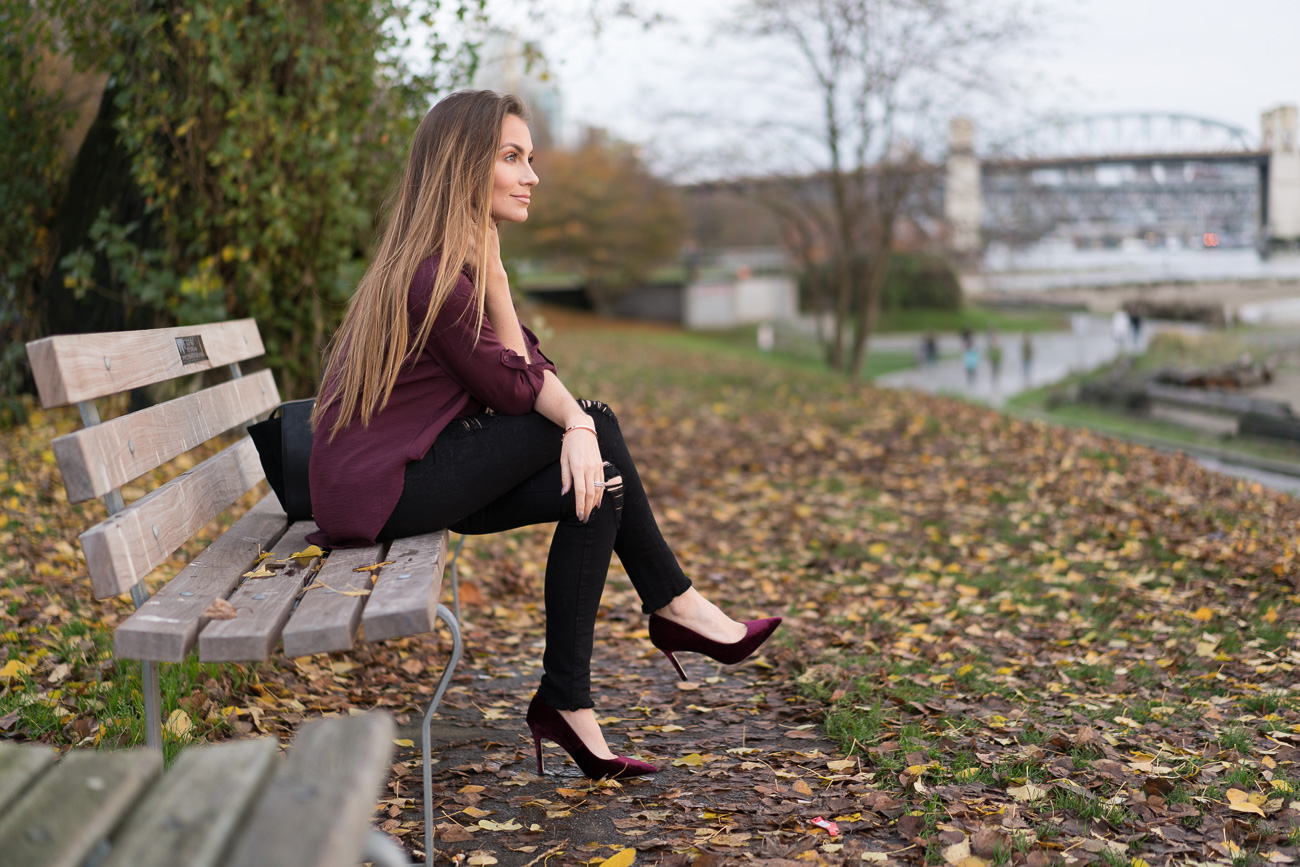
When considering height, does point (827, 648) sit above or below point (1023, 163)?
below

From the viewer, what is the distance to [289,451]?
2.59 meters

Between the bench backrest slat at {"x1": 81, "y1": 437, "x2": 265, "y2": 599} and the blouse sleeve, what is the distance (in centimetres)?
64

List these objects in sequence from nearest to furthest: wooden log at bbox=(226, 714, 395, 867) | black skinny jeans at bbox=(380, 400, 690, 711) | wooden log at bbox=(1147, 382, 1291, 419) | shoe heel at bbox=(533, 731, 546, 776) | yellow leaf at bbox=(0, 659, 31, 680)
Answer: wooden log at bbox=(226, 714, 395, 867), black skinny jeans at bbox=(380, 400, 690, 711), shoe heel at bbox=(533, 731, 546, 776), yellow leaf at bbox=(0, 659, 31, 680), wooden log at bbox=(1147, 382, 1291, 419)

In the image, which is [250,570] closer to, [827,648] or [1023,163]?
[827,648]

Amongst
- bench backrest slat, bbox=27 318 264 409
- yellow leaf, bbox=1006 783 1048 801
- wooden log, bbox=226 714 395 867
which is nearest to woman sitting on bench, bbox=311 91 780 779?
bench backrest slat, bbox=27 318 264 409

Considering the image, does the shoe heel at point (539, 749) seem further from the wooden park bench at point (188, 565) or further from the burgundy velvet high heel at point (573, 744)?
the wooden park bench at point (188, 565)

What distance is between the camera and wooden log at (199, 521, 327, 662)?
6.05 feet

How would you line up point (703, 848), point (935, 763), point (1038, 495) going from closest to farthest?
1. point (703, 848)
2. point (935, 763)
3. point (1038, 495)

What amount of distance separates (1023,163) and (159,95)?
1214 centimetres

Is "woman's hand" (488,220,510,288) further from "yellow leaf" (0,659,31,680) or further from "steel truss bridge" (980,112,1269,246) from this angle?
"steel truss bridge" (980,112,1269,246)

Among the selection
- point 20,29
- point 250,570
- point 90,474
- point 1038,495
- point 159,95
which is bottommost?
point 1038,495

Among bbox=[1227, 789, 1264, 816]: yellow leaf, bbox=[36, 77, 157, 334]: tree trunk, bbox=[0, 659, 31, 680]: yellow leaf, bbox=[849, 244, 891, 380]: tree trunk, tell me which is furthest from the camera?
bbox=[849, 244, 891, 380]: tree trunk

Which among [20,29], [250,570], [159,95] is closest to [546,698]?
[250,570]

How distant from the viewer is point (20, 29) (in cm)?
584
